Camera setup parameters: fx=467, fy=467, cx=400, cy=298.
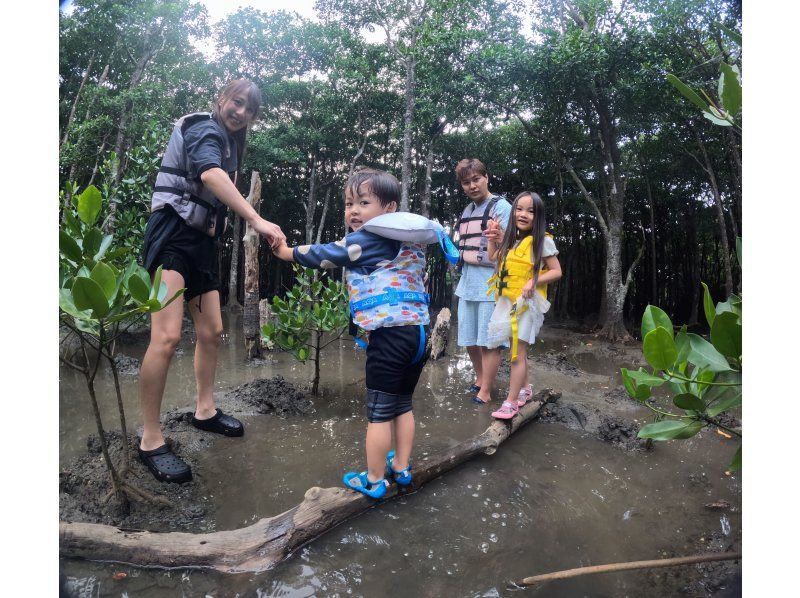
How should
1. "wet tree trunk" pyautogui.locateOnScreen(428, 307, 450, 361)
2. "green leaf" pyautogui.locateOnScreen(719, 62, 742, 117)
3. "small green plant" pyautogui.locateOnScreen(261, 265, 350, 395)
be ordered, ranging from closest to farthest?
"green leaf" pyautogui.locateOnScreen(719, 62, 742, 117), "small green plant" pyautogui.locateOnScreen(261, 265, 350, 395), "wet tree trunk" pyautogui.locateOnScreen(428, 307, 450, 361)

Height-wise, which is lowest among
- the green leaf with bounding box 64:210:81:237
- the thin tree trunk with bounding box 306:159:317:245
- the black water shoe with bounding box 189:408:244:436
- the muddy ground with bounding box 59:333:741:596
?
Answer: the muddy ground with bounding box 59:333:741:596

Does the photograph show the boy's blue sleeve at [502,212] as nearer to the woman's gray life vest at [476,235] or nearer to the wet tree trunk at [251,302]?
the woman's gray life vest at [476,235]

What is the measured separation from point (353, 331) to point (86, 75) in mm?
1291

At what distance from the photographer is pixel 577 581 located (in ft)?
3.54

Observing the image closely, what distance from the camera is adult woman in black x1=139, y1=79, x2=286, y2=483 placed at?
152 cm

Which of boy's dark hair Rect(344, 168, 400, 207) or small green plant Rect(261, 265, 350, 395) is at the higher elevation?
boy's dark hair Rect(344, 168, 400, 207)

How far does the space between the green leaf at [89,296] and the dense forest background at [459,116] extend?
0.74 meters

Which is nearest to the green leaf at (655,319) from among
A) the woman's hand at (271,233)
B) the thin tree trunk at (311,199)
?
the woman's hand at (271,233)

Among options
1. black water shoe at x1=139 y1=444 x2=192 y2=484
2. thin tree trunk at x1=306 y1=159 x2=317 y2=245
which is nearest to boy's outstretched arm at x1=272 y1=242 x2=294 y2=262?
black water shoe at x1=139 y1=444 x2=192 y2=484

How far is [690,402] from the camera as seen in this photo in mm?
767

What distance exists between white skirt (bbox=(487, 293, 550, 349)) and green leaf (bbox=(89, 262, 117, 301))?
1.76m

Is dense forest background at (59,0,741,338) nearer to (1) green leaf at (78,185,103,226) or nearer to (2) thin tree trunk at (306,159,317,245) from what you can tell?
(2) thin tree trunk at (306,159,317,245)

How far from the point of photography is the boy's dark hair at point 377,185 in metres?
1.53
